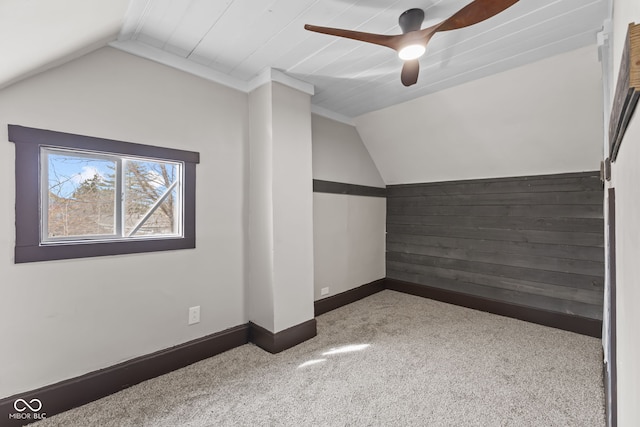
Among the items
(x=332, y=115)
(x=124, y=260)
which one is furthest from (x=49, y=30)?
(x=332, y=115)

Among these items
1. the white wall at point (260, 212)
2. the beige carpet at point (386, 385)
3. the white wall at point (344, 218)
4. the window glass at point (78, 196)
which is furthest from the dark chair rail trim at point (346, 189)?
the window glass at point (78, 196)

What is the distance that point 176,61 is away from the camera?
2.19 m

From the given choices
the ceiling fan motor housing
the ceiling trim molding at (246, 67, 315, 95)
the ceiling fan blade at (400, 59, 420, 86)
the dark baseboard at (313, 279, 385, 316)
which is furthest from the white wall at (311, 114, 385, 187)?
the ceiling fan motor housing

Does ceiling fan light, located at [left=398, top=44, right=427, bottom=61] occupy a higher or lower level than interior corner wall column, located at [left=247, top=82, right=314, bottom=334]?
higher

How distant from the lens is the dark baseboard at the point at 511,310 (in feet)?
8.87

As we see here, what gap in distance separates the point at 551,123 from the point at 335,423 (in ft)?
9.81

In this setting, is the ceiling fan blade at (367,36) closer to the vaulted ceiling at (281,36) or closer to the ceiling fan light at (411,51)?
the ceiling fan light at (411,51)

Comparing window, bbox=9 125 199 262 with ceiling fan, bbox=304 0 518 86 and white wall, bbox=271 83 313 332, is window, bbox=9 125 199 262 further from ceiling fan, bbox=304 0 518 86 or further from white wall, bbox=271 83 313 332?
ceiling fan, bbox=304 0 518 86

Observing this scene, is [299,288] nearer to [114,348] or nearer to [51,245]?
[114,348]

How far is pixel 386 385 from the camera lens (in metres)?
1.98

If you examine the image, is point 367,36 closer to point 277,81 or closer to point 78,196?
point 277,81

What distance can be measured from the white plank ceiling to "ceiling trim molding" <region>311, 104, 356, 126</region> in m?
0.53

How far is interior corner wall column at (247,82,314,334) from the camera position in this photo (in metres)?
2.46

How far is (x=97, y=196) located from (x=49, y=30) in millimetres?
1007
